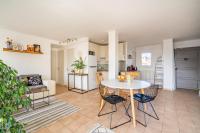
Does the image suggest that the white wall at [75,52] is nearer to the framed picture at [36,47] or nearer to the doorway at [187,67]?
the framed picture at [36,47]

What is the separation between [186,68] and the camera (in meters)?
5.69

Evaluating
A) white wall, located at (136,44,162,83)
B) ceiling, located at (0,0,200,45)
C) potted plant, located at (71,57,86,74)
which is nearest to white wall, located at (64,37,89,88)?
potted plant, located at (71,57,86,74)

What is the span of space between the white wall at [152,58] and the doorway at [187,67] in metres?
0.94

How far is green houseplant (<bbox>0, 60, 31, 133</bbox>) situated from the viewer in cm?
76

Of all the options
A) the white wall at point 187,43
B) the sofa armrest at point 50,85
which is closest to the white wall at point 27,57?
the sofa armrest at point 50,85

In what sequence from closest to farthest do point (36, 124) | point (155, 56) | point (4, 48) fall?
1. point (36, 124)
2. point (4, 48)
3. point (155, 56)

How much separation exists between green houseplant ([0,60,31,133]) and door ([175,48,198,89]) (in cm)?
691

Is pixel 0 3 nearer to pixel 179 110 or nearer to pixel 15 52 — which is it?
pixel 15 52

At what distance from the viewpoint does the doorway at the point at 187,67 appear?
5.47 metres

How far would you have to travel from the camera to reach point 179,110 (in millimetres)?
2902

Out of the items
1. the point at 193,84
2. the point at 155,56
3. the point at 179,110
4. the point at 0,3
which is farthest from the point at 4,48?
the point at 193,84

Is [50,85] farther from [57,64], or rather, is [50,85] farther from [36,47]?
[57,64]

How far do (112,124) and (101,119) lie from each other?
29 centimetres

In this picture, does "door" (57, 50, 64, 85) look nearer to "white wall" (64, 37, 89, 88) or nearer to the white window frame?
"white wall" (64, 37, 89, 88)
